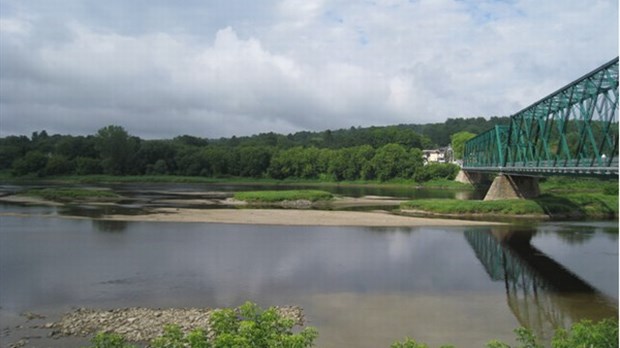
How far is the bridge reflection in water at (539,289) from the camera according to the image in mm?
20984

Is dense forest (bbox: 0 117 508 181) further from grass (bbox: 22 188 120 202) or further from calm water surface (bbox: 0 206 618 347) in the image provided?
calm water surface (bbox: 0 206 618 347)

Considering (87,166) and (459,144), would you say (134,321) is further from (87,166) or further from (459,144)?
(459,144)

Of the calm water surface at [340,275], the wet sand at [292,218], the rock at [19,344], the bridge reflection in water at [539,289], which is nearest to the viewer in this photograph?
the rock at [19,344]

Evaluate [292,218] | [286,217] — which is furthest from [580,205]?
[286,217]

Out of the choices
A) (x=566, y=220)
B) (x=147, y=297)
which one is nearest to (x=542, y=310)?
(x=147, y=297)

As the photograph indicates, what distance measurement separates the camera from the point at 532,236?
42.4 meters

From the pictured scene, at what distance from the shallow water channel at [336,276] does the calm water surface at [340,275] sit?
0.08 meters

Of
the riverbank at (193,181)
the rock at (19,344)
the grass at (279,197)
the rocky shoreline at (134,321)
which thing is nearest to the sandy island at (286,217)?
the grass at (279,197)

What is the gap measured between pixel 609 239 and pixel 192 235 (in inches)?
1269

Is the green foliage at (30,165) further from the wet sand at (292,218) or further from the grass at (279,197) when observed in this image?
the wet sand at (292,218)

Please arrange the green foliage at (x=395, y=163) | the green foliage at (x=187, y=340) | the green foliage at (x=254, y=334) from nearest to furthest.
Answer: the green foliage at (x=254, y=334), the green foliage at (x=187, y=340), the green foliage at (x=395, y=163)

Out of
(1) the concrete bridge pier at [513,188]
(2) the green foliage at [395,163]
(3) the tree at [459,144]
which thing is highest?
(3) the tree at [459,144]

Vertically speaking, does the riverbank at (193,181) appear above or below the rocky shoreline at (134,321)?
above

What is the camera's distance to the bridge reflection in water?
21.0 m
